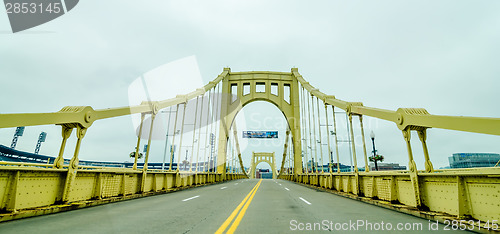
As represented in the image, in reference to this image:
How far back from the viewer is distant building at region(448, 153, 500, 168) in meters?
73.6

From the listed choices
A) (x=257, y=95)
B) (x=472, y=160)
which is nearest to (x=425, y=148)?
(x=257, y=95)

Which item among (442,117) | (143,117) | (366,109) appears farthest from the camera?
(143,117)

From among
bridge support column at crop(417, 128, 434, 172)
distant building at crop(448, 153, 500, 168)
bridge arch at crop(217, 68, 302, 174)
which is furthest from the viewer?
distant building at crop(448, 153, 500, 168)

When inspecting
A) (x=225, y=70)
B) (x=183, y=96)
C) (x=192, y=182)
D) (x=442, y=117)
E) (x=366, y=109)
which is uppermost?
(x=225, y=70)

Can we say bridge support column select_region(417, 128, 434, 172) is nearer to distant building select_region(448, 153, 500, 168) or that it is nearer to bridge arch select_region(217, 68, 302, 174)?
bridge arch select_region(217, 68, 302, 174)

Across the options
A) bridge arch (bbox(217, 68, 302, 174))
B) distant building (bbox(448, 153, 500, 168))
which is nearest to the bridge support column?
bridge arch (bbox(217, 68, 302, 174))

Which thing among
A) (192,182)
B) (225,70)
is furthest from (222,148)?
(192,182)

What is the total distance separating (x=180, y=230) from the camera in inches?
161

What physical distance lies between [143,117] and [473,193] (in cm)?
1176

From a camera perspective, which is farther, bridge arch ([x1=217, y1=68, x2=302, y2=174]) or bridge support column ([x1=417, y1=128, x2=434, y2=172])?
bridge arch ([x1=217, y1=68, x2=302, y2=174])

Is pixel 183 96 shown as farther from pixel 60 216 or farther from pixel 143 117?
pixel 60 216

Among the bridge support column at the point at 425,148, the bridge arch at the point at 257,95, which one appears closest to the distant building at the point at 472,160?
the bridge arch at the point at 257,95

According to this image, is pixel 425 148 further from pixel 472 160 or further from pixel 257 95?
pixel 472 160

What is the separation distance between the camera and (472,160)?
245 ft
